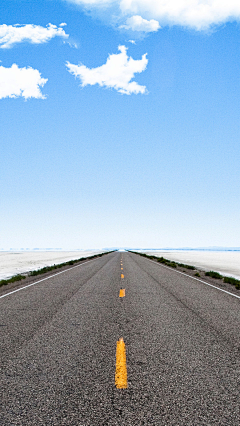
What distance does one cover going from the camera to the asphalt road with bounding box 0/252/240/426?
9.75 ft

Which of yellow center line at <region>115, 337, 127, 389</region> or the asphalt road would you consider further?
yellow center line at <region>115, 337, 127, 389</region>

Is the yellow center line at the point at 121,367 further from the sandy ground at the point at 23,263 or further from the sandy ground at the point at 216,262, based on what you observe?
the sandy ground at the point at 216,262

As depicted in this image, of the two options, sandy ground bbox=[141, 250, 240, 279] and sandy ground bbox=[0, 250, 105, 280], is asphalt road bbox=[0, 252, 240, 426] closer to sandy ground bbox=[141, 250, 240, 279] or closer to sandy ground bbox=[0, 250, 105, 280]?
sandy ground bbox=[0, 250, 105, 280]

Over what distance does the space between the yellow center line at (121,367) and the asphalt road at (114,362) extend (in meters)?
0.07

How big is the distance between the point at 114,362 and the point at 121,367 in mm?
209

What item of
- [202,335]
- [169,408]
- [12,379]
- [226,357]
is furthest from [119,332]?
[169,408]

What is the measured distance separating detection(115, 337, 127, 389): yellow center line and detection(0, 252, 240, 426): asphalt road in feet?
0.21

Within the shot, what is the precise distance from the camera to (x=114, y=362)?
169 inches

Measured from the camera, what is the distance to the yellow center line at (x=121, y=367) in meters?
3.60

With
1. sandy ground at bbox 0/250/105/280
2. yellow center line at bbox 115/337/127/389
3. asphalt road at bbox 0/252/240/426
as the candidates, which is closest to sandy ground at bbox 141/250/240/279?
asphalt road at bbox 0/252/240/426

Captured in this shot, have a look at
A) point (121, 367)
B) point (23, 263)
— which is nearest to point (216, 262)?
point (23, 263)

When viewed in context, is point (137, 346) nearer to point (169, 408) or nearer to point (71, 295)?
point (169, 408)

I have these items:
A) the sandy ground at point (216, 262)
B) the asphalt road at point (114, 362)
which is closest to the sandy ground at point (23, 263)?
the asphalt road at point (114, 362)

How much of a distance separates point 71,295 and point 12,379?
649 centimetres
